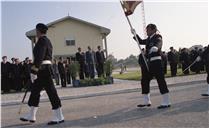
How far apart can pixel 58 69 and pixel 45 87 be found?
1367 cm

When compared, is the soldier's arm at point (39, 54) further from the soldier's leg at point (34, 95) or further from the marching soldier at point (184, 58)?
the marching soldier at point (184, 58)

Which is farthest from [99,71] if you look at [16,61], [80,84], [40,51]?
[40,51]

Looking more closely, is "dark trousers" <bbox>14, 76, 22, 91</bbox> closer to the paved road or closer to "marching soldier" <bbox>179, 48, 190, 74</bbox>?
the paved road

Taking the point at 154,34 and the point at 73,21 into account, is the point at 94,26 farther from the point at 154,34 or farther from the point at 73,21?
the point at 154,34

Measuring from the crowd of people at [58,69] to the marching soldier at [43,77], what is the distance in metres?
10.8

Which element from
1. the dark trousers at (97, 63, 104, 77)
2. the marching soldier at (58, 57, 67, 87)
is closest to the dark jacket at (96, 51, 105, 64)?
the dark trousers at (97, 63, 104, 77)

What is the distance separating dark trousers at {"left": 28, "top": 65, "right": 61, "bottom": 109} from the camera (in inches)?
357

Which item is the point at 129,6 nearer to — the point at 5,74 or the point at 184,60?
the point at 5,74

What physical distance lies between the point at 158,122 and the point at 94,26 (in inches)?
1320

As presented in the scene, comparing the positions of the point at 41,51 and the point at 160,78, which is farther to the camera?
the point at 160,78

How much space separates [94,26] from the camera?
41250 mm

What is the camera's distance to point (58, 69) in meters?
22.7

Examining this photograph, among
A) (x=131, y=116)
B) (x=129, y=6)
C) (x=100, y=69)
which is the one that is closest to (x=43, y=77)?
(x=131, y=116)

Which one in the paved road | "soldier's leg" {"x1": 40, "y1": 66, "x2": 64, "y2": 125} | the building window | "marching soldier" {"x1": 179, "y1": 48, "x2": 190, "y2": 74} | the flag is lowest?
the paved road
